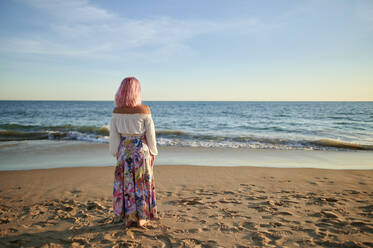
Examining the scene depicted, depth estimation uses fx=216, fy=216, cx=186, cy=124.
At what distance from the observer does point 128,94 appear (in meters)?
2.74

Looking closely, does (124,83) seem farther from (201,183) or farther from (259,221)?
(201,183)

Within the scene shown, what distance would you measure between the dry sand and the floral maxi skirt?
0.24 m

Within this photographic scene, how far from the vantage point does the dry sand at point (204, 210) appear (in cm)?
269

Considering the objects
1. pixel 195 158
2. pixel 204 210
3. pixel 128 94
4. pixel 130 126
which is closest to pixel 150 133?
pixel 130 126

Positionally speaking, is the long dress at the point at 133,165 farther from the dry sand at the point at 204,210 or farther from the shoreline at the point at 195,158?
the shoreline at the point at 195,158

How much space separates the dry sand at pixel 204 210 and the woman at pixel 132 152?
0.27 meters

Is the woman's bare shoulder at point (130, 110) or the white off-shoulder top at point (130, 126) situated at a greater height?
the woman's bare shoulder at point (130, 110)

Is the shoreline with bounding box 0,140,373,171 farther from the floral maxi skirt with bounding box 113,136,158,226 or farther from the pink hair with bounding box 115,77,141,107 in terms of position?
the pink hair with bounding box 115,77,141,107

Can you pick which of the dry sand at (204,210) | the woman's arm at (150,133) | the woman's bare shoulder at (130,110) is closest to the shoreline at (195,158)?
the dry sand at (204,210)

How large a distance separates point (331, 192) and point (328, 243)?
2.13 metres

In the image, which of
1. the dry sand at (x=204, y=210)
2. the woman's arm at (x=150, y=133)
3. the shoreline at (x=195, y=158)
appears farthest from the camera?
the shoreline at (x=195, y=158)

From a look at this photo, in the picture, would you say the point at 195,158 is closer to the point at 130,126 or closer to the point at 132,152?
the point at 132,152

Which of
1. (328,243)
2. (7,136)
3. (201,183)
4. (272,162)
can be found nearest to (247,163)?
(272,162)

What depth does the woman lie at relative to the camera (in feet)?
9.09
